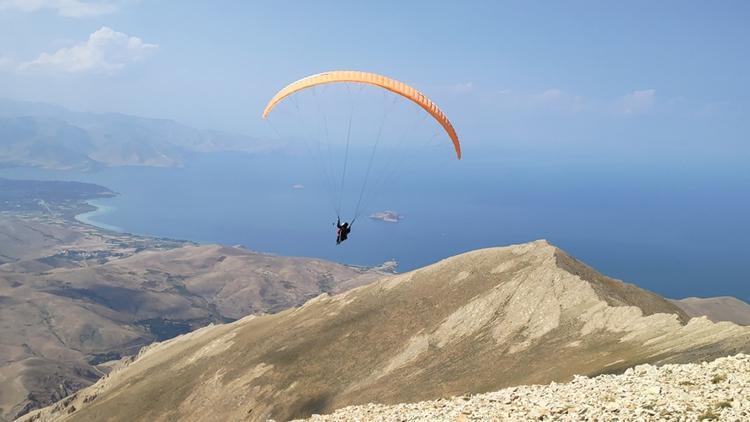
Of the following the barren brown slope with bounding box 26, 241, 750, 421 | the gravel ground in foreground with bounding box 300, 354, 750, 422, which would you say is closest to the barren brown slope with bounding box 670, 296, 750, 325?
the barren brown slope with bounding box 26, 241, 750, 421

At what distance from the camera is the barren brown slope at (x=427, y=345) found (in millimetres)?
38938

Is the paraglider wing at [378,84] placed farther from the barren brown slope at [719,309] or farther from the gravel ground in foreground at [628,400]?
the barren brown slope at [719,309]

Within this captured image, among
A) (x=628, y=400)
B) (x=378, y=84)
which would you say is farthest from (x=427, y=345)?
(x=628, y=400)

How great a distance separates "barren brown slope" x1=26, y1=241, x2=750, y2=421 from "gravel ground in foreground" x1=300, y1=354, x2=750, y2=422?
666 cm

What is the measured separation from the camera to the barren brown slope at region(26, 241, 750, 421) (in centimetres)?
3894

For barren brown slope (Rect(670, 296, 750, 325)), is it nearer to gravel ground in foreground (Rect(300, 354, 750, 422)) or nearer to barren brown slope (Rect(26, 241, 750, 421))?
barren brown slope (Rect(26, 241, 750, 421))

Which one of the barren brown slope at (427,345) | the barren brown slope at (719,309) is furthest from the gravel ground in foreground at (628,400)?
the barren brown slope at (719,309)

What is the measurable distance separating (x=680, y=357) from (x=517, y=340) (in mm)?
19762

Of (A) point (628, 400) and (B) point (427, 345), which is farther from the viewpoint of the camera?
(B) point (427, 345)

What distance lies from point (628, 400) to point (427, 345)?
114 feet

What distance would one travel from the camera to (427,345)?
52.4 m

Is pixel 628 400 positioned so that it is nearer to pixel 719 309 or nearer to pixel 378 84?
pixel 378 84

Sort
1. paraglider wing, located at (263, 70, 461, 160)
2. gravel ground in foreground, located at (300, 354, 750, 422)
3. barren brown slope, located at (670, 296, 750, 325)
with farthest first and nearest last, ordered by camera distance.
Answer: barren brown slope, located at (670, 296, 750, 325)
paraglider wing, located at (263, 70, 461, 160)
gravel ground in foreground, located at (300, 354, 750, 422)

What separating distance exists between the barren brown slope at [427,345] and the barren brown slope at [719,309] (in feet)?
239
